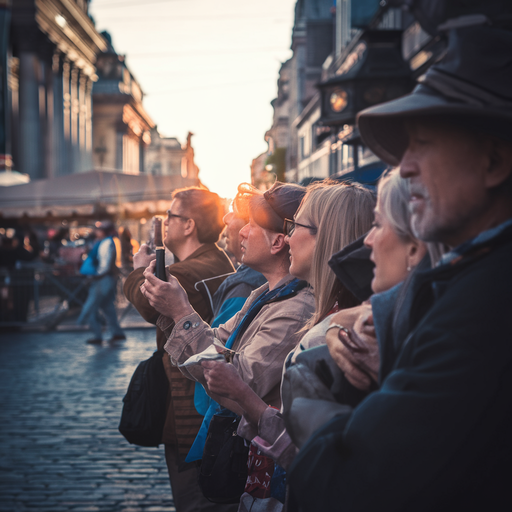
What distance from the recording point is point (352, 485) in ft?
3.66

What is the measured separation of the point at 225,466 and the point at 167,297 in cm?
70

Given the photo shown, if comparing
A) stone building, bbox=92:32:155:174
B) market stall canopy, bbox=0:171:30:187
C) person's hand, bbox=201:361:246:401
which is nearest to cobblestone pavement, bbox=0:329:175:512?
person's hand, bbox=201:361:246:401

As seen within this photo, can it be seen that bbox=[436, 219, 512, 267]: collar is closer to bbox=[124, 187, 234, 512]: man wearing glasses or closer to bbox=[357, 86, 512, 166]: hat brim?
bbox=[357, 86, 512, 166]: hat brim

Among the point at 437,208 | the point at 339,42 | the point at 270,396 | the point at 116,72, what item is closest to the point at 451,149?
the point at 437,208

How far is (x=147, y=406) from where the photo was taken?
3.44 meters

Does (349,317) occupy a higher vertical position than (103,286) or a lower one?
higher

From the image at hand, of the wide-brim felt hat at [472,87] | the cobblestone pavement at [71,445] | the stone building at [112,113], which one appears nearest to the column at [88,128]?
the stone building at [112,113]

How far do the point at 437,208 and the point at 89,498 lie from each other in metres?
4.37

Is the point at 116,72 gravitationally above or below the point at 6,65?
above

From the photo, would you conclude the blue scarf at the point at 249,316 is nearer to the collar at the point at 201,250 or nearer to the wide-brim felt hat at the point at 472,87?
the collar at the point at 201,250

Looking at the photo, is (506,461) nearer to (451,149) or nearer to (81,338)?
(451,149)

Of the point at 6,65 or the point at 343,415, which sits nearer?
the point at 343,415

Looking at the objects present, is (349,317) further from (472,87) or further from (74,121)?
(74,121)

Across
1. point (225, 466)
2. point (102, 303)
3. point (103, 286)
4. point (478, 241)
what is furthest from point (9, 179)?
point (478, 241)
